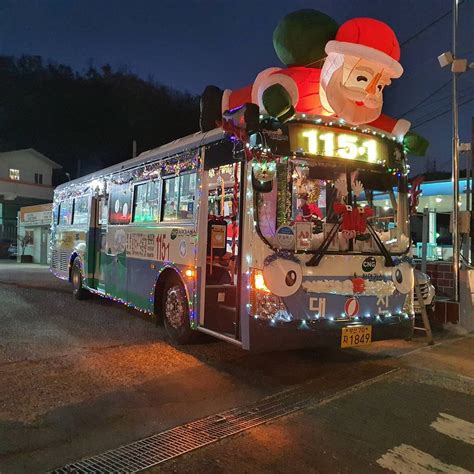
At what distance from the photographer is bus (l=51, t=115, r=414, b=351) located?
18.3 ft

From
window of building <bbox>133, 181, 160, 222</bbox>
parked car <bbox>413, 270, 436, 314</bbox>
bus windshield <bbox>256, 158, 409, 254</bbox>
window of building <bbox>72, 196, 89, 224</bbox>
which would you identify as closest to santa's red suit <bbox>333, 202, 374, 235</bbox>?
bus windshield <bbox>256, 158, 409, 254</bbox>

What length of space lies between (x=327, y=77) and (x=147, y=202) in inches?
158

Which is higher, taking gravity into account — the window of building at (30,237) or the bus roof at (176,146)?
the bus roof at (176,146)

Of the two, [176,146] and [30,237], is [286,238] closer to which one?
[176,146]

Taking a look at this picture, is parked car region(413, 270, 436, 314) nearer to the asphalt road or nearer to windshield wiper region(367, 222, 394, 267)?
the asphalt road

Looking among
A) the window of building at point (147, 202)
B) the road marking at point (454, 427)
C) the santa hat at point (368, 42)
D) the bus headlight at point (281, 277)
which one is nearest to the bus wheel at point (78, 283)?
the window of building at point (147, 202)

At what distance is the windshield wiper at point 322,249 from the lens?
5660 mm

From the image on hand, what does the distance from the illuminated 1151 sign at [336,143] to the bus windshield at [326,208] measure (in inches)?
4.5

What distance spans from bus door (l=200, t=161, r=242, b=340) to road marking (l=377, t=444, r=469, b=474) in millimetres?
2625

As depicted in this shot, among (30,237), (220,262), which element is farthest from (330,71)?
(30,237)

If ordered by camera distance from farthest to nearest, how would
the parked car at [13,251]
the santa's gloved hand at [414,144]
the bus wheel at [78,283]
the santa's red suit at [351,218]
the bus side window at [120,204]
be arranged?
the parked car at [13,251]
the bus wheel at [78,283]
the bus side window at [120,204]
the santa's gloved hand at [414,144]
the santa's red suit at [351,218]

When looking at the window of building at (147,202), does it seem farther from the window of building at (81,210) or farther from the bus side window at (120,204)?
the window of building at (81,210)

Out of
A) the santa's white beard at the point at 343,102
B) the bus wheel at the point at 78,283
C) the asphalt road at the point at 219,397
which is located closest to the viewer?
the asphalt road at the point at 219,397

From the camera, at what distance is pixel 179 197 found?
7.56 meters
